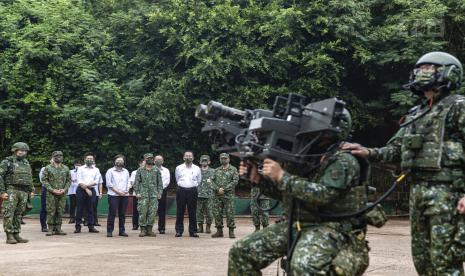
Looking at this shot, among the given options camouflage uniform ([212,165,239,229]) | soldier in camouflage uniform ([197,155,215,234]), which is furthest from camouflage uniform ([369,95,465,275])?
soldier in camouflage uniform ([197,155,215,234])

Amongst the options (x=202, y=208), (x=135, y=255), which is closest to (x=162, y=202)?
(x=202, y=208)

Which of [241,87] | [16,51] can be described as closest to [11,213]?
[241,87]

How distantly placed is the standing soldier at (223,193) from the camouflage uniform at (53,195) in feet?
12.4

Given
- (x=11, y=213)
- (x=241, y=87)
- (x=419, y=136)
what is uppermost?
(x=241, y=87)

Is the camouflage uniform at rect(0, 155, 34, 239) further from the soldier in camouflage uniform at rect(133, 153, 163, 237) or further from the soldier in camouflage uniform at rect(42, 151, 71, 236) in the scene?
the soldier in camouflage uniform at rect(133, 153, 163, 237)

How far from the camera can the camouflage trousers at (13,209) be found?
1332 centimetres

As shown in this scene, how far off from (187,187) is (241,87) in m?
7.86

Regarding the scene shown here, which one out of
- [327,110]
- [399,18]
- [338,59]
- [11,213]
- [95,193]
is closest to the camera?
[327,110]

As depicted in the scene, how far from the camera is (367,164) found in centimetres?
566

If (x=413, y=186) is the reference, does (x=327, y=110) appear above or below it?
above

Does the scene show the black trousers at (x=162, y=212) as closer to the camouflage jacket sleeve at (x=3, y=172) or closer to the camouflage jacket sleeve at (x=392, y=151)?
the camouflage jacket sleeve at (x=3, y=172)

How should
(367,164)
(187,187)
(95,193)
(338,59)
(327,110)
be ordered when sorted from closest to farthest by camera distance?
(327,110) → (367,164) → (187,187) → (95,193) → (338,59)

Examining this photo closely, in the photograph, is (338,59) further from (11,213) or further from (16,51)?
(11,213)

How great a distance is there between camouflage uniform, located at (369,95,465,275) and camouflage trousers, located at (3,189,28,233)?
9545 mm
